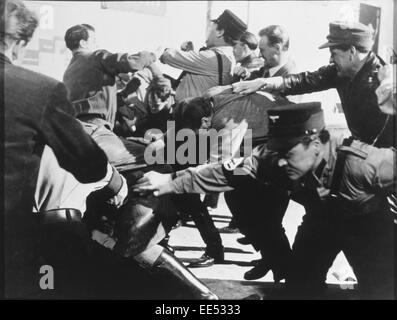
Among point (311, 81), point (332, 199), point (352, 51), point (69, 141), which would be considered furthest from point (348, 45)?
point (69, 141)

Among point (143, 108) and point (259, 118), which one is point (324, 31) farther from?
point (143, 108)

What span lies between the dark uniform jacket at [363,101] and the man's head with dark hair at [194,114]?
23.4 inches

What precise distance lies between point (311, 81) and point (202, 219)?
1215mm

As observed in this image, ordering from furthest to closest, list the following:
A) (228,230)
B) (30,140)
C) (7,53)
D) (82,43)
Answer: (228,230)
(82,43)
(7,53)
(30,140)

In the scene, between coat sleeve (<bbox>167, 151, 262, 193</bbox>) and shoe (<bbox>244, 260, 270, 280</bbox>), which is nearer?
coat sleeve (<bbox>167, 151, 262, 193</bbox>)

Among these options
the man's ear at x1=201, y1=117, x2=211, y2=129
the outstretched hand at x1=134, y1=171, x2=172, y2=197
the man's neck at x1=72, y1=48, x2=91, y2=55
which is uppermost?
the man's neck at x1=72, y1=48, x2=91, y2=55

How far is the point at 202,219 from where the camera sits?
11.2 ft

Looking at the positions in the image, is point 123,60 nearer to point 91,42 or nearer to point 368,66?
point 91,42

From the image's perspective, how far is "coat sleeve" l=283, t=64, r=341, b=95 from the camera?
11.1 feet

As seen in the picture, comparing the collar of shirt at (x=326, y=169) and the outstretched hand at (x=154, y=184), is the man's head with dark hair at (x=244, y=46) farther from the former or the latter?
the outstretched hand at (x=154, y=184)

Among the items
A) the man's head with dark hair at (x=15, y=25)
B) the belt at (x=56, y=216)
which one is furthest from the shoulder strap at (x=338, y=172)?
the man's head with dark hair at (x=15, y=25)

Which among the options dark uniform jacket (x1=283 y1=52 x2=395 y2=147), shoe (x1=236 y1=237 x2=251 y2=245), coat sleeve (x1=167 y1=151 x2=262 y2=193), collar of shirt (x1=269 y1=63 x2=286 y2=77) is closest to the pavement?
shoe (x1=236 y1=237 x2=251 y2=245)

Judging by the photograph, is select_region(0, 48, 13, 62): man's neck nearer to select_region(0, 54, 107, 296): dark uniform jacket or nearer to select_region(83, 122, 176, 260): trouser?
select_region(0, 54, 107, 296): dark uniform jacket
